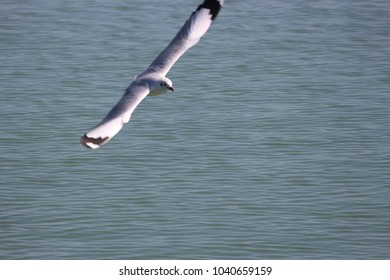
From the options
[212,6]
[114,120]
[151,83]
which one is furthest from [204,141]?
[114,120]

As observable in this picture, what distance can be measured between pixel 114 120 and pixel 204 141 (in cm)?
440

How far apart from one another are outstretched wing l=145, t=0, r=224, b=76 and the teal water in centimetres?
166

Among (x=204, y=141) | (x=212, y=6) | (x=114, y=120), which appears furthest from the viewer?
(x=204, y=141)

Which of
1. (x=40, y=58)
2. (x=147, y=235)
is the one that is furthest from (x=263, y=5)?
(x=147, y=235)

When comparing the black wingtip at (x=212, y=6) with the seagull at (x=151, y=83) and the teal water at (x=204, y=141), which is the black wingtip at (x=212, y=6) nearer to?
the seagull at (x=151, y=83)

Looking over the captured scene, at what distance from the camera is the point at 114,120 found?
9102 millimetres

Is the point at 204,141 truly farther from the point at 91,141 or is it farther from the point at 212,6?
the point at 91,141

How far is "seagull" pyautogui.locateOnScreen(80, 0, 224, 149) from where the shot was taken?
8797 mm

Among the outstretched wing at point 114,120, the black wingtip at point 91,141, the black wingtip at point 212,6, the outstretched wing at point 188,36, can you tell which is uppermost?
the black wingtip at point 212,6

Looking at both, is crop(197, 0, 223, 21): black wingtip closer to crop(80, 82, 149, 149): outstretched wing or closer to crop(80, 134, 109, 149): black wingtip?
crop(80, 82, 149, 149): outstretched wing

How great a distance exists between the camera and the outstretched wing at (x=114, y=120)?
28.4ft

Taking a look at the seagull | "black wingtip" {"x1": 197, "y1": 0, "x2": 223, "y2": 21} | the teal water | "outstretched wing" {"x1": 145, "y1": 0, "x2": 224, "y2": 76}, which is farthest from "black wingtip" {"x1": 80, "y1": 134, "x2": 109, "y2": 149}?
"black wingtip" {"x1": 197, "y1": 0, "x2": 223, "y2": 21}

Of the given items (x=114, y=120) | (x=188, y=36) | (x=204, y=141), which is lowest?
(x=114, y=120)

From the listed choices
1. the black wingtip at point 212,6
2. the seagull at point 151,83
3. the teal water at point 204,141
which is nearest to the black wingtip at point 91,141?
the seagull at point 151,83
